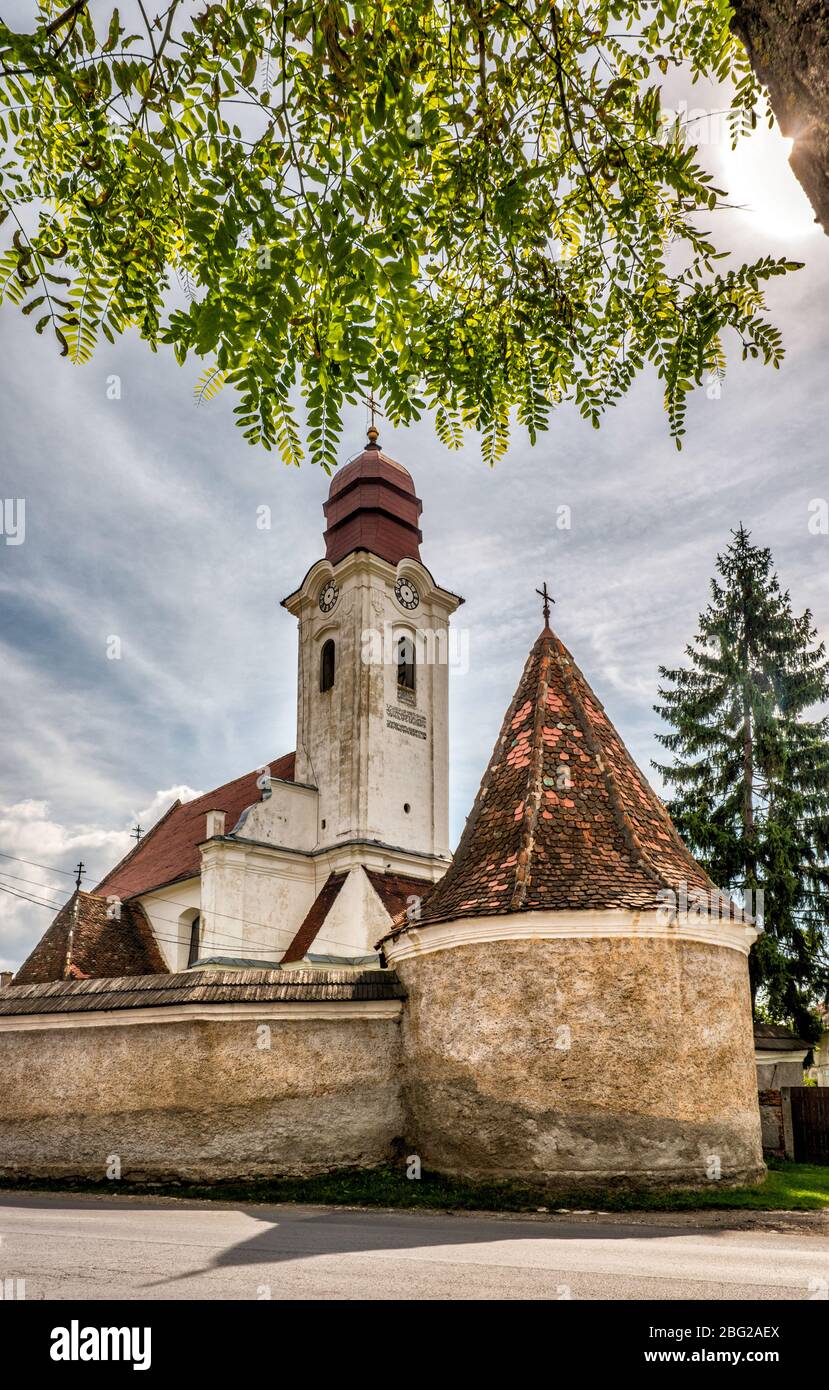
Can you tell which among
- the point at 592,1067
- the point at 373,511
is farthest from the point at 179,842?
the point at 592,1067

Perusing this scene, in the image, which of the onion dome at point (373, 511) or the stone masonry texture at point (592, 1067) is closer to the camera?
the stone masonry texture at point (592, 1067)

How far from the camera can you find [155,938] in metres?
28.2

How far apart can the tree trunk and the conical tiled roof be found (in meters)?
9.00

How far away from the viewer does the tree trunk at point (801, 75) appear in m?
2.37

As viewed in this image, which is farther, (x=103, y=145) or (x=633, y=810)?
(x=633, y=810)

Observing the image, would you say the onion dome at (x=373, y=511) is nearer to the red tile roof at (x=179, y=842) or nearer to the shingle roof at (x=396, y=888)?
the red tile roof at (x=179, y=842)

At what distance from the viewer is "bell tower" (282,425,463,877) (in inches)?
1096

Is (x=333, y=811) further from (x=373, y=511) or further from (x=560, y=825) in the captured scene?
(x=560, y=825)

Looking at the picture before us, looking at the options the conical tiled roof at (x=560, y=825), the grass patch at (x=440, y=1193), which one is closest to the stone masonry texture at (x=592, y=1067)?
the grass patch at (x=440, y=1193)

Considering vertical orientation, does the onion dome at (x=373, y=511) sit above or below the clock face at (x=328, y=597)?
above

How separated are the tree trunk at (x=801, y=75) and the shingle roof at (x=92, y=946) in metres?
24.8
